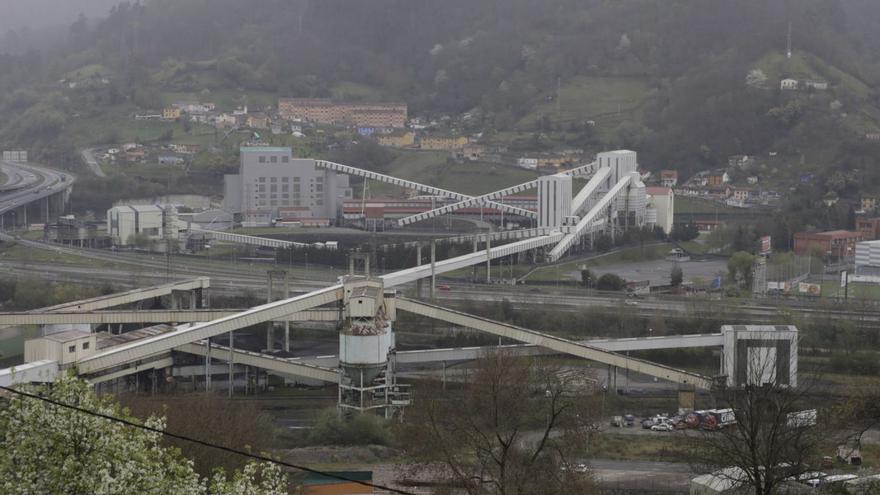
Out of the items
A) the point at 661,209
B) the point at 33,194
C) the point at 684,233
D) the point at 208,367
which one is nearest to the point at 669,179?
the point at 661,209

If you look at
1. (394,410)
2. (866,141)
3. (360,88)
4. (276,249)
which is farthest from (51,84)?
(394,410)

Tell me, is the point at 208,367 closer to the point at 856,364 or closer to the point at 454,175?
the point at 856,364

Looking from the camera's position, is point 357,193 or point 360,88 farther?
point 360,88

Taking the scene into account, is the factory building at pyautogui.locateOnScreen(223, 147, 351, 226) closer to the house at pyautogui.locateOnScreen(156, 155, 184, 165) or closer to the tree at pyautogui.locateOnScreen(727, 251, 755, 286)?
the house at pyautogui.locateOnScreen(156, 155, 184, 165)

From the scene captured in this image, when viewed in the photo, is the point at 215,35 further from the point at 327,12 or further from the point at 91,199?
the point at 91,199

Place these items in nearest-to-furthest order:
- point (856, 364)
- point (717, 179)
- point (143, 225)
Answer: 1. point (856, 364)
2. point (143, 225)
3. point (717, 179)

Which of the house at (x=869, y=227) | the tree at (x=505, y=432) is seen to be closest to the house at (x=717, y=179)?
the house at (x=869, y=227)

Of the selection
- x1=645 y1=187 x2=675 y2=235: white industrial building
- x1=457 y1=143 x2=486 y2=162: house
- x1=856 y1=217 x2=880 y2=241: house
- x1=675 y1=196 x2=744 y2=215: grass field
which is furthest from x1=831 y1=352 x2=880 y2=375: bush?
x1=457 y1=143 x2=486 y2=162: house
